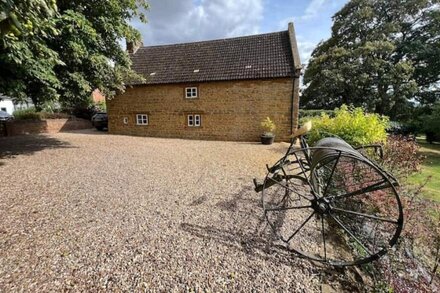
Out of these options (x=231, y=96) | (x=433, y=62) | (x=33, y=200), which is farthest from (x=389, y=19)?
(x=33, y=200)

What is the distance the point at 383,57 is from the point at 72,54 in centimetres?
2800

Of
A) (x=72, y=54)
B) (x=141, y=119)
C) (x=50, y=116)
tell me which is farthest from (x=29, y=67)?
(x=50, y=116)

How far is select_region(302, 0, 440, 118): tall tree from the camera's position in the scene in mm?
20891

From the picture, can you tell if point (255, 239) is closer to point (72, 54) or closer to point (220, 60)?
point (72, 54)

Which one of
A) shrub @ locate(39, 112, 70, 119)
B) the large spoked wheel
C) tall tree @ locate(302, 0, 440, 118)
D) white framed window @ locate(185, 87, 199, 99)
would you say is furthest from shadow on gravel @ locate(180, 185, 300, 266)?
tall tree @ locate(302, 0, 440, 118)

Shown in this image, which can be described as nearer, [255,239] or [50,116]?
[255,239]

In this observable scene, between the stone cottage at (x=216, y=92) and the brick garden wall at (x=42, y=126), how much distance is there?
4.79 m

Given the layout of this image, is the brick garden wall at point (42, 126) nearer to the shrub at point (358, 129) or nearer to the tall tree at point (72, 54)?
the tall tree at point (72, 54)

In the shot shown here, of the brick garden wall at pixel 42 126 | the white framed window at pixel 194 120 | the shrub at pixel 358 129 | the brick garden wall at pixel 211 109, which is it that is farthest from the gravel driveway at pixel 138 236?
the brick garden wall at pixel 42 126

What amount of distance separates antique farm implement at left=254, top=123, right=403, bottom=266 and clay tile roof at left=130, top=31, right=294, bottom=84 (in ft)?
34.1

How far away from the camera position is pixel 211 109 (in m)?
15.1

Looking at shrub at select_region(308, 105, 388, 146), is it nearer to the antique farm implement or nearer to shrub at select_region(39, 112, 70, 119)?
the antique farm implement

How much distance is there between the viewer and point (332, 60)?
2325 centimetres

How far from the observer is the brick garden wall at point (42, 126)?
15.2m
